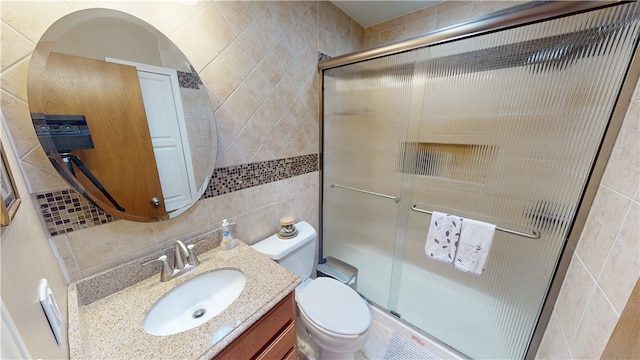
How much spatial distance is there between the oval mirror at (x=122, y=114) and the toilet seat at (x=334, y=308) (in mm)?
891

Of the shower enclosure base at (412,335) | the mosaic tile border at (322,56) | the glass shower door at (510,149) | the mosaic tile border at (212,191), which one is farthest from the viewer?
the mosaic tile border at (322,56)

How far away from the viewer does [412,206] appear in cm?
132

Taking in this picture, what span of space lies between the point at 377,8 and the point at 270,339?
2087mm

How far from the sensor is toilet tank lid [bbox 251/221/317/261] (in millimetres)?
1202

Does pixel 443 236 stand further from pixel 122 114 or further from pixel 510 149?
pixel 122 114

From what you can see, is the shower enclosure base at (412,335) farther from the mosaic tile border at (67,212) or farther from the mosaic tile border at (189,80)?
the mosaic tile border at (189,80)

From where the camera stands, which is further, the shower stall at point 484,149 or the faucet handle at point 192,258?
the faucet handle at point 192,258

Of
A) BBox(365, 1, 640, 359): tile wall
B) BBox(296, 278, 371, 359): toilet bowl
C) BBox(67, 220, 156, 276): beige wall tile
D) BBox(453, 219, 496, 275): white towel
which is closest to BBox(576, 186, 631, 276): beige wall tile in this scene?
BBox(365, 1, 640, 359): tile wall

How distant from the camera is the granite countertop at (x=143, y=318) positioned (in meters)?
0.60

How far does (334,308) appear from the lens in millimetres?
1248

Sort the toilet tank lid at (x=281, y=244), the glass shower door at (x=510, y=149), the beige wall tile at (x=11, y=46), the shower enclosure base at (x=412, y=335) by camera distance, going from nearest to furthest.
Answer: the beige wall tile at (x=11, y=46) → the glass shower door at (x=510, y=149) → the toilet tank lid at (x=281, y=244) → the shower enclosure base at (x=412, y=335)

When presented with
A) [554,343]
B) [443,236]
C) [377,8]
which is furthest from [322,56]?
[554,343]

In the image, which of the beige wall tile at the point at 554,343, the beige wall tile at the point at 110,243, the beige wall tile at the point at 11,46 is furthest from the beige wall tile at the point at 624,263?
the beige wall tile at the point at 11,46

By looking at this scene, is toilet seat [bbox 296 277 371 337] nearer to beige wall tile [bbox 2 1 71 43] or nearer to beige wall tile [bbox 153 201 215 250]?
beige wall tile [bbox 153 201 215 250]
